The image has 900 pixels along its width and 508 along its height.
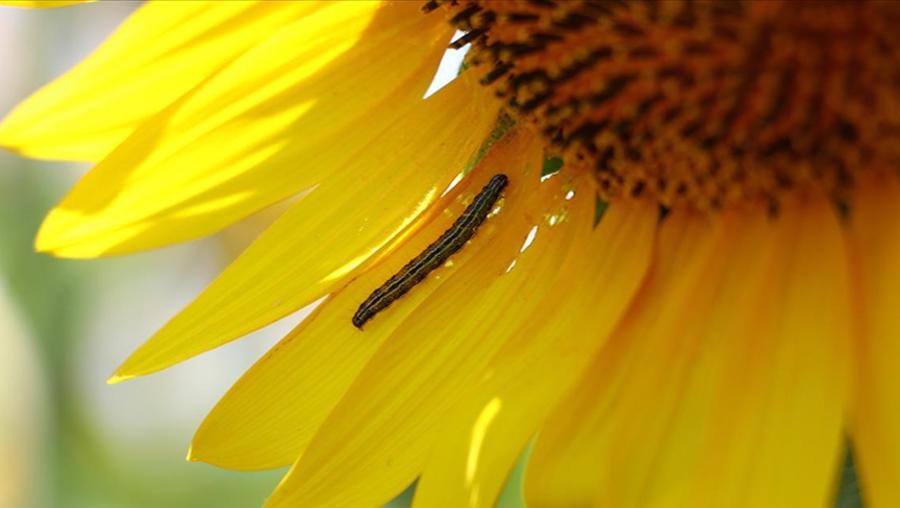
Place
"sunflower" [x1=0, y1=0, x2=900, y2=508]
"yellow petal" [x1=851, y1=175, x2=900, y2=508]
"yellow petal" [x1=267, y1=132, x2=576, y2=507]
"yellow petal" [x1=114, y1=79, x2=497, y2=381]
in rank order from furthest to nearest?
1. "yellow petal" [x1=114, y1=79, x2=497, y2=381]
2. "yellow petal" [x1=267, y1=132, x2=576, y2=507]
3. "sunflower" [x1=0, y1=0, x2=900, y2=508]
4. "yellow petal" [x1=851, y1=175, x2=900, y2=508]

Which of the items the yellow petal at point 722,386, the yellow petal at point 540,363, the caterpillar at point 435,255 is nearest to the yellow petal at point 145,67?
the caterpillar at point 435,255

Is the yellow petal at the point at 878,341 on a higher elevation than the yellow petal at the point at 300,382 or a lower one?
lower

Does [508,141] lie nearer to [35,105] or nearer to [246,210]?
[246,210]

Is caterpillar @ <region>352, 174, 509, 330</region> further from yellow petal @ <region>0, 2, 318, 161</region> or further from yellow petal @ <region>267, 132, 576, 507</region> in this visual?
yellow petal @ <region>0, 2, 318, 161</region>

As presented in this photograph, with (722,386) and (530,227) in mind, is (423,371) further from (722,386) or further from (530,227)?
(722,386)

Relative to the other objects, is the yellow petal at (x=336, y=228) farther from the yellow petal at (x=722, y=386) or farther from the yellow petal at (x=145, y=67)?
the yellow petal at (x=722, y=386)

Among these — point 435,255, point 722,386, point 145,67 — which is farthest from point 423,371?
point 145,67

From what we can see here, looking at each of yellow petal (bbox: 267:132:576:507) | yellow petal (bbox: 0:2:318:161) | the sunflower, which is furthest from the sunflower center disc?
yellow petal (bbox: 0:2:318:161)
